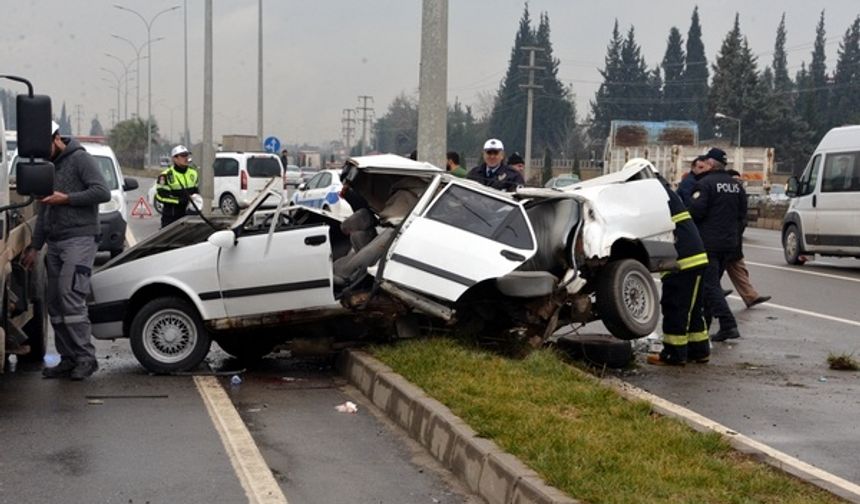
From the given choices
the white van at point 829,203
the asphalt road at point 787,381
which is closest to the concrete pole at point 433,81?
the asphalt road at point 787,381

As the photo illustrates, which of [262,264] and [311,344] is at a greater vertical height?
[262,264]

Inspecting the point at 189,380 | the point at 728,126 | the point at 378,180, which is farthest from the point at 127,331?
the point at 728,126

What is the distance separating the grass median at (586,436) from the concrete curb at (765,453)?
0.09m

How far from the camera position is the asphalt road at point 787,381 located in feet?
26.2

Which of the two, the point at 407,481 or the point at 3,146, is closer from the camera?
the point at 407,481

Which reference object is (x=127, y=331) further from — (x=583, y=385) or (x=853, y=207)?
(x=853, y=207)

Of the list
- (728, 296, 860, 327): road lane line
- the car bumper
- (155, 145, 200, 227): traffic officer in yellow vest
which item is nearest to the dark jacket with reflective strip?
(728, 296, 860, 327): road lane line

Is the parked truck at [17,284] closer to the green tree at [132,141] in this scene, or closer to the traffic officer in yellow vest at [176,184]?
the traffic officer in yellow vest at [176,184]

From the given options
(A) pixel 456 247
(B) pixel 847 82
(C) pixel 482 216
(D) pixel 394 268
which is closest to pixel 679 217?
(C) pixel 482 216

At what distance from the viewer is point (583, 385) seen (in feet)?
28.7

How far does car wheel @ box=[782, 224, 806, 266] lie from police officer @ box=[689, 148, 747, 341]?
453 inches

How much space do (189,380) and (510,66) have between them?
108484mm

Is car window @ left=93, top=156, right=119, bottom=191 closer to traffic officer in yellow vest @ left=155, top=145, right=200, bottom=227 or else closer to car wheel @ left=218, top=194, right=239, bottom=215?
traffic officer in yellow vest @ left=155, top=145, right=200, bottom=227

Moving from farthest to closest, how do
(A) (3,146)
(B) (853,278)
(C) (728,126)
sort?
(C) (728,126), (B) (853,278), (A) (3,146)
